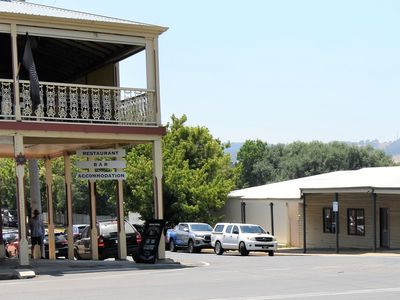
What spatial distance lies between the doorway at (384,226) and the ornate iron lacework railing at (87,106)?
16564 mm

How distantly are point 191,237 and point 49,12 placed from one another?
60.3 feet

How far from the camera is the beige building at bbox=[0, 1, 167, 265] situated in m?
20.1

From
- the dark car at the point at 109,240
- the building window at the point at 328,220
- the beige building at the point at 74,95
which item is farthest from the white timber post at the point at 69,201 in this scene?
the building window at the point at 328,220

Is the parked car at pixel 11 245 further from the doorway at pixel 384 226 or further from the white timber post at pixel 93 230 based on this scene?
the doorway at pixel 384 226

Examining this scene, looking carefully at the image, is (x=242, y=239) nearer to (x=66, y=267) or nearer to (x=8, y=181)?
(x=66, y=267)

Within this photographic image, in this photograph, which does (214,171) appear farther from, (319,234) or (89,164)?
(89,164)

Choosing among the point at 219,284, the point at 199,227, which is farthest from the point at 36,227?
the point at 199,227

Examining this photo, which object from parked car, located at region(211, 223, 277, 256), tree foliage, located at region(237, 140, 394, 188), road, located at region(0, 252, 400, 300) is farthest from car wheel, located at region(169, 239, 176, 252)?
tree foliage, located at region(237, 140, 394, 188)

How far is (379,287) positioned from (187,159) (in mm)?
35124

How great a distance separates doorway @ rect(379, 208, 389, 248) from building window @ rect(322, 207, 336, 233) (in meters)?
3.46

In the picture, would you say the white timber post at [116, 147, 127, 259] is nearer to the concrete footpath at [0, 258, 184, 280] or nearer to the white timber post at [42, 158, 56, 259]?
the concrete footpath at [0, 258, 184, 280]

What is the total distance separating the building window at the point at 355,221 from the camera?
36.4m

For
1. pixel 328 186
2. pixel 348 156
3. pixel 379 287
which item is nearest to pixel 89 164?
pixel 379 287

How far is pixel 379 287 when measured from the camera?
14.4m
